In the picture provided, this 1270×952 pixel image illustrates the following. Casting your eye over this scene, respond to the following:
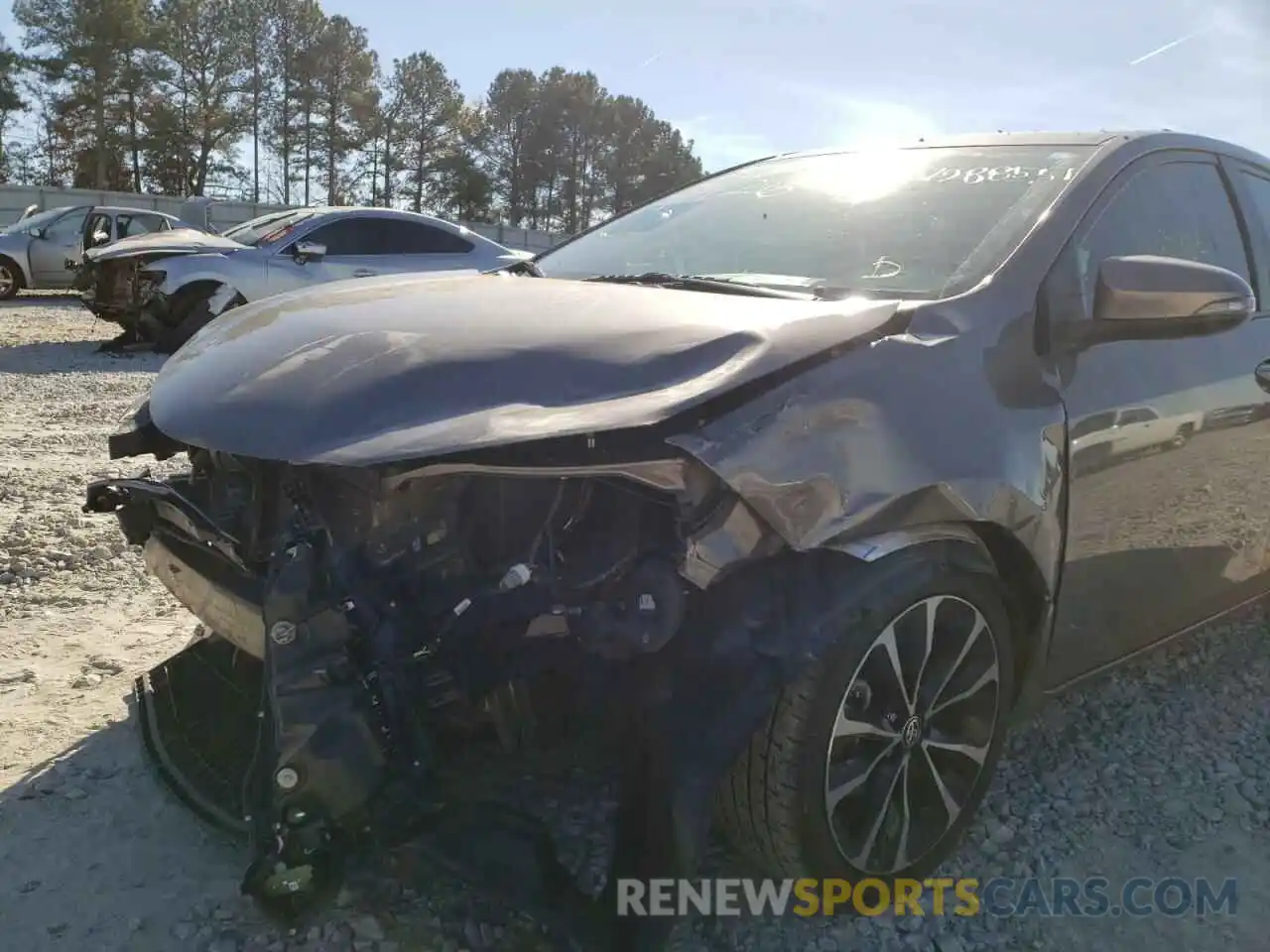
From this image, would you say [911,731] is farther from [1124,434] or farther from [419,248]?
[419,248]

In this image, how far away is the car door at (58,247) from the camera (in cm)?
1628

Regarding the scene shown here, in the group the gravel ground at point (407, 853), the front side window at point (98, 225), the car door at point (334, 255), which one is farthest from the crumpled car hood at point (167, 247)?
the gravel ground at point (407, 853)

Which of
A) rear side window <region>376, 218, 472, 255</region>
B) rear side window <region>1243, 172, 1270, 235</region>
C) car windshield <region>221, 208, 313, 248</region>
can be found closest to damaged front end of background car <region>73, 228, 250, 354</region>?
car windshield <region>221, 208, 313, 248</region>

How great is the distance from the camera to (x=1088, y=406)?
2490 millimetres

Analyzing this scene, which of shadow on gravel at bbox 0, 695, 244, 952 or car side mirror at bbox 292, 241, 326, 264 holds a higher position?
car side mirror at bbox 292, 241, 326, 264

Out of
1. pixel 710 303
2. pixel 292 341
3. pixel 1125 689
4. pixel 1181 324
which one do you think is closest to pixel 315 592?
pixel 292 341

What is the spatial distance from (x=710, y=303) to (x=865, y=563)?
68cm

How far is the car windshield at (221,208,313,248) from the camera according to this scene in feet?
35.7

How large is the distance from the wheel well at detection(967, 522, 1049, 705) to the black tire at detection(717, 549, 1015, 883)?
0.35 feet

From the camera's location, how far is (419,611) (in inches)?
81.3

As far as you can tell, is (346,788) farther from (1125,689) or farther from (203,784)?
(1125,689)

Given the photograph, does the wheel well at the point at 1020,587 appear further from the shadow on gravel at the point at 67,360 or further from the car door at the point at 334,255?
the shadow on gravel at the point at 67,360

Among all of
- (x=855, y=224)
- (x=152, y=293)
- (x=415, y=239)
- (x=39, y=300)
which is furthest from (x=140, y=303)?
(x=855, y=224)

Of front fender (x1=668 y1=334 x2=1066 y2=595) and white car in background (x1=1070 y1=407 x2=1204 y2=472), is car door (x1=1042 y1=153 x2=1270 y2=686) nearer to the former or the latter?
white car in background (x1=1070 y1=407 x2=1204 y2=472)
